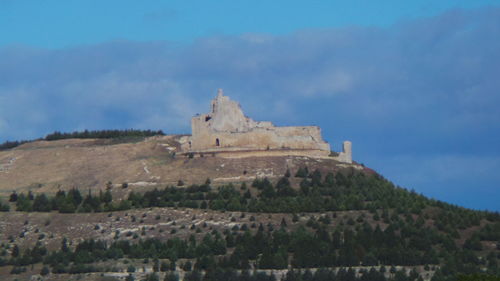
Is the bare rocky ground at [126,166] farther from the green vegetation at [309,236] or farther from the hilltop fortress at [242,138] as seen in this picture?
the green vegetation at [309,236]

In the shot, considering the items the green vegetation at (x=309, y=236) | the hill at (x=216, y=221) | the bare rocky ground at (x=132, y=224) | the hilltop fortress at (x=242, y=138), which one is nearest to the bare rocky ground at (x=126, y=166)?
the hill at (x=216, y=221)

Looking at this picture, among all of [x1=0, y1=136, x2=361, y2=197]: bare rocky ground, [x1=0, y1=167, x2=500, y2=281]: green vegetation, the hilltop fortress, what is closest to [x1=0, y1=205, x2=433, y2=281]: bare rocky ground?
[x1=0, y1=167, x2=500, y2=281]: green vegetation

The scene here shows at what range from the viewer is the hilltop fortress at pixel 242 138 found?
316 ft

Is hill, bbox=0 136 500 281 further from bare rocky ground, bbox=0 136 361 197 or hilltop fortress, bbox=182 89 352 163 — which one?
hilltop fortress, bbox=182 89 352 163

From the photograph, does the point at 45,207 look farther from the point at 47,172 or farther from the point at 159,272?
the point at 159,272

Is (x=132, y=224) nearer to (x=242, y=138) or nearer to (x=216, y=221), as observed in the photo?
(x=216, y=221)

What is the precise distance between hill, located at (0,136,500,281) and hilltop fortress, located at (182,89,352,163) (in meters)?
1.20

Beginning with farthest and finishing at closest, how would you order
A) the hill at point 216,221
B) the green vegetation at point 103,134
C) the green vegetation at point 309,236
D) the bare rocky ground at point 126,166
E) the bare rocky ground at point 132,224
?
1. the green vegetation at point 103,134
2. the bare rocky ground at point 126,166
3. the bare rocky ground at point 132,224
4. the hill at point 216,221
5. the green vegetation at point 309,236

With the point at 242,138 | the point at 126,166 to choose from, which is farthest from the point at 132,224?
the point at 242,138

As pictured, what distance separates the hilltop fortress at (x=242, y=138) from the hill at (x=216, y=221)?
3.94 feet

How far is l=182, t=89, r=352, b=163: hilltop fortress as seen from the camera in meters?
96.4

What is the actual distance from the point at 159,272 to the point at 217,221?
1019 centimetres

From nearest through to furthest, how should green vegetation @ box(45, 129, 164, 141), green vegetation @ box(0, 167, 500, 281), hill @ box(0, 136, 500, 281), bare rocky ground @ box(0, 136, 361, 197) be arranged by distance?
green vegetation @ box(0, 167, 500, 281)
hill @ box(0, 136, 500, 281)
bare rocky ground @ box(0, 136, 361, 197)
green vegetation @ box(45, 129, 164, 141)

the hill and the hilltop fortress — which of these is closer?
the hill
